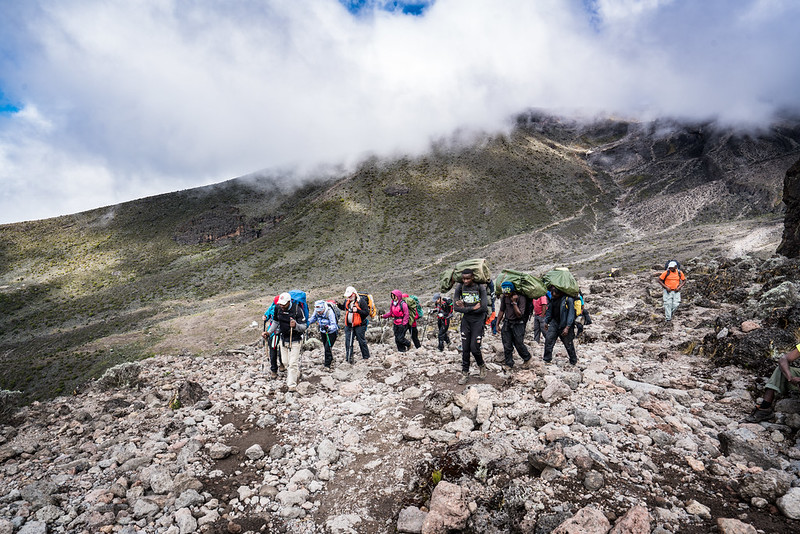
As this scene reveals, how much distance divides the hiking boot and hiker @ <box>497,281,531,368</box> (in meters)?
3.46

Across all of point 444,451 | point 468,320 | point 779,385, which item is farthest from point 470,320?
point 779,385

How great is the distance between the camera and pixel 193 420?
6496 mm

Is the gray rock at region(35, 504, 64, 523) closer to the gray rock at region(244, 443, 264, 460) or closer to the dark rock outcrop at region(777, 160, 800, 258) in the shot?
the gray rock at region(244, 443, 264, 460)

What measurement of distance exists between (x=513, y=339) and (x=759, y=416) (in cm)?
386

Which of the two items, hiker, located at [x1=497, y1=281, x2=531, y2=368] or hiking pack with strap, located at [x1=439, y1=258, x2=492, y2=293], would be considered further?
hiker, located at [x1=497, y1=281, x2=531, y2=368]

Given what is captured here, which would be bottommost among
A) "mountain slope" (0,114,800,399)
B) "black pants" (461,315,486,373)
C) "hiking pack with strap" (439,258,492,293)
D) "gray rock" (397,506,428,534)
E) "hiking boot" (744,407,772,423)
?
"gray rock" (397,506,428,534)

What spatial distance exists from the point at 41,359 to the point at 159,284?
82.3 feet

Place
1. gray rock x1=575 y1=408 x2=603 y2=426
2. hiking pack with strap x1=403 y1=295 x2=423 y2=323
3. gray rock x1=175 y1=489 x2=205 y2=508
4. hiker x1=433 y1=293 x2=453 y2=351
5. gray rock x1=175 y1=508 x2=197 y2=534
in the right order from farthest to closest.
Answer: hiking pack with strap x1=403 y1=295 x2=423 y2=323
hiker x1=433 y1=293 x2=453 y2=351
gray rock x1=575 y1=408 x2=603 y2=426
gray rock x1=175 y1=489 x2=205 y2=508
gray rock x1=175 y1=508 x2=197 y2=534

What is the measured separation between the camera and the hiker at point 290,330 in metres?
8.21

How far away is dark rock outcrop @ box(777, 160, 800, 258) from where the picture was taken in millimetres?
15991

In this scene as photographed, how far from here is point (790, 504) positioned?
3.09 m

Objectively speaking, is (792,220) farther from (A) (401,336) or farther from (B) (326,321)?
(B) (326,321)

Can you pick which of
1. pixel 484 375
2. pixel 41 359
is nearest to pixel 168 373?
pixel 484 375

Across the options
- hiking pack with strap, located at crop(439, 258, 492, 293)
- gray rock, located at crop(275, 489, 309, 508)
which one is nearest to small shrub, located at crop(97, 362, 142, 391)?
gray rock, located at crop(275, 489, 309, 508)
